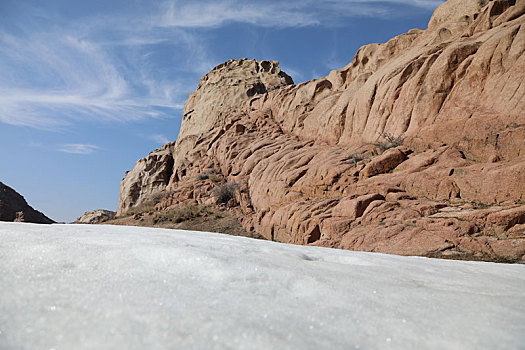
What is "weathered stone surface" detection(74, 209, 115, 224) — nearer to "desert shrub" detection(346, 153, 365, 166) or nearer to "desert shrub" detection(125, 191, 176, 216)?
"desert shrub" detection(125, 191, 176, 216)

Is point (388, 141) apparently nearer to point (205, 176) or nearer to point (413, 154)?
point (413, 154)

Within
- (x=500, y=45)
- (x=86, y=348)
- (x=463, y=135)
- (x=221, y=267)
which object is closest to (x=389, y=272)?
(x=221, y=267)

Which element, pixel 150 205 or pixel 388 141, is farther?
pixel 150 205

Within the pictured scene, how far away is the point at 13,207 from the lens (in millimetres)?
18453

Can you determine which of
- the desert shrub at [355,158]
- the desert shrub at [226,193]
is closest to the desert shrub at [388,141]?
the desert shrub at [355,158]

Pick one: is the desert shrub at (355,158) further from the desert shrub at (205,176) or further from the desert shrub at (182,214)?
the desert shrub at (205,176)

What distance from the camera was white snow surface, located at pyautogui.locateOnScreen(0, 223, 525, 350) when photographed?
118 centimetres

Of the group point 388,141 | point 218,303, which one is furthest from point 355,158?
point 218,303

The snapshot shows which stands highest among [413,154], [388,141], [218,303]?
[388,141]

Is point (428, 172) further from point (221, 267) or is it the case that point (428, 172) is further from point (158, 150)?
point (158, 150)

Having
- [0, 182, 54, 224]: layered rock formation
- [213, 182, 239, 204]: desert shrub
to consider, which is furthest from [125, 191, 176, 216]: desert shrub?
[0, 182, 54, 224]: layered rock formation

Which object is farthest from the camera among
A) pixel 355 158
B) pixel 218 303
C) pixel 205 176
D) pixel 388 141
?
pixel 205 176

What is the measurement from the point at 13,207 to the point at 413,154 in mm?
21195

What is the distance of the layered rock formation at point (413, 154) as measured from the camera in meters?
6.75
